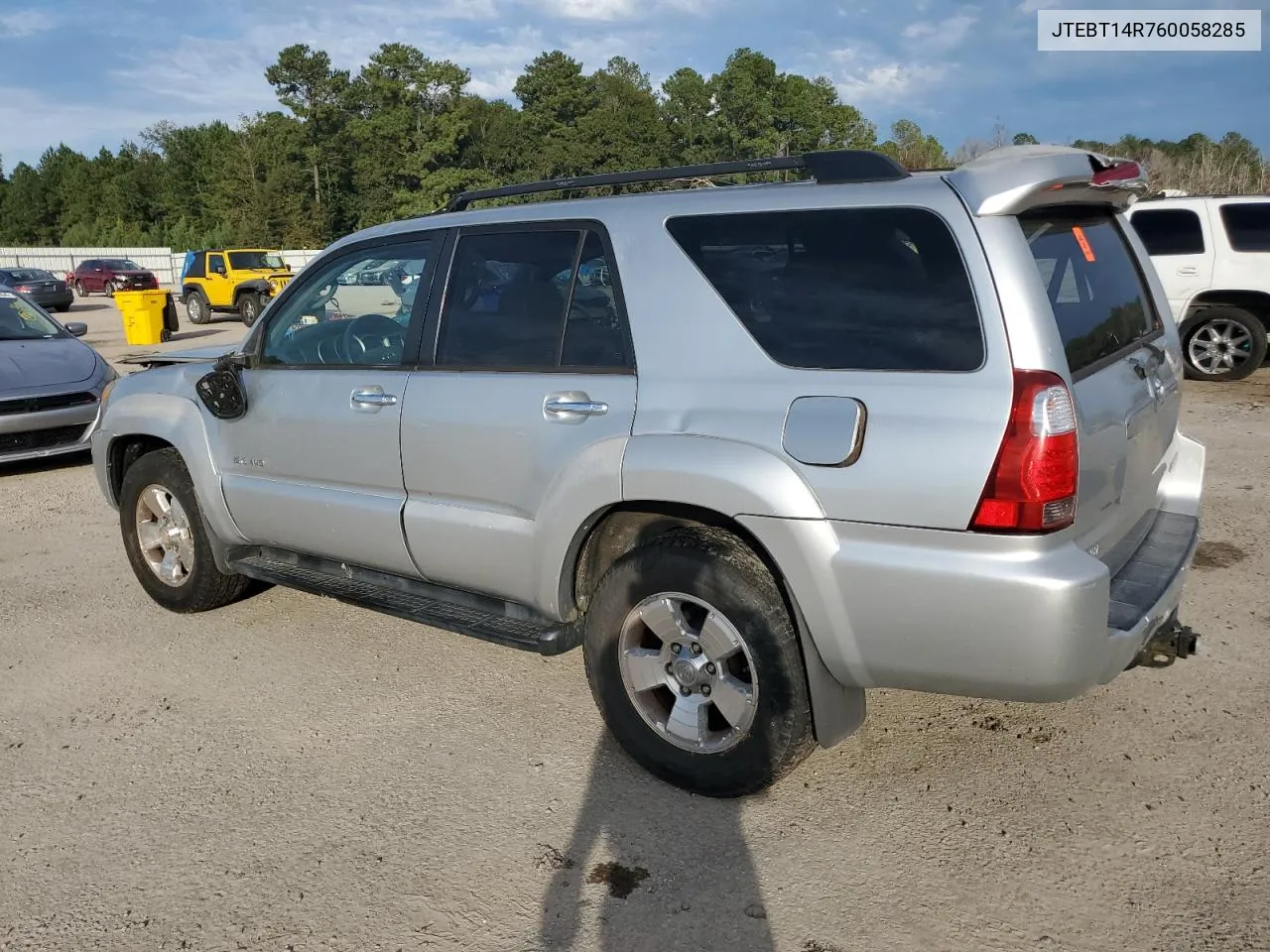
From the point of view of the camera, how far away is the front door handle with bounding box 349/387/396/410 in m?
3.95

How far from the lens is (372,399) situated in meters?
3.99

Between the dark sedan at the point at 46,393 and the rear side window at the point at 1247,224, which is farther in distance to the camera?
the rear side window at the point at 1247,224

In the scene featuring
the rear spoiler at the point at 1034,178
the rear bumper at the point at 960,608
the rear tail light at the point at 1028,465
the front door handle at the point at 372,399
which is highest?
the rear spoiler at the point at 1034,178

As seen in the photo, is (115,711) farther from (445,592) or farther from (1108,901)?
(1108,901)

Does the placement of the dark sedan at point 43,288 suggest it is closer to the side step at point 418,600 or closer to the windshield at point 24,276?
the windshield at point 24,276

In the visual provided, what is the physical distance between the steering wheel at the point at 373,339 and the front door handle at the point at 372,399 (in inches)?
5.9

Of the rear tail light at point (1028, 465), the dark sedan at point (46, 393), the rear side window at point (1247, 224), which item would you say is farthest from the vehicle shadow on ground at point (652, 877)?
the rear side window at point (1247, 224)

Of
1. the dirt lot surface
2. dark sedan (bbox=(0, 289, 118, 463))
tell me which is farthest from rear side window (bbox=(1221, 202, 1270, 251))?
dark sedan (bbox=(0, 289, 118, 463))

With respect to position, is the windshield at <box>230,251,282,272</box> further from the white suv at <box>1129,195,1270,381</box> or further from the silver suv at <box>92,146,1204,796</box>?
the silver suv at <box>92,146,1204,796</box>

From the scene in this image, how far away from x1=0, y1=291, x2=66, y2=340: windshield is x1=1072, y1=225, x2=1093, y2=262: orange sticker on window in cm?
890

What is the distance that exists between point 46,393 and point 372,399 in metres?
5.70

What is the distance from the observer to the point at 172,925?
2.80 m

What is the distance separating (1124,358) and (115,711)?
3950 millimetres

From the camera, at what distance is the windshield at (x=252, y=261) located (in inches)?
989
